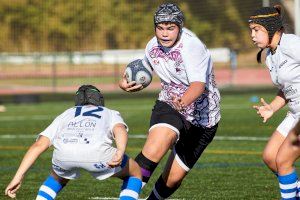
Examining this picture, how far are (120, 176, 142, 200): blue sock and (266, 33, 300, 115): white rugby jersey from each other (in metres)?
1.80

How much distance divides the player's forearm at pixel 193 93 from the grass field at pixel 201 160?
2.07 meters

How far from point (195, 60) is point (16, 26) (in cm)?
3076

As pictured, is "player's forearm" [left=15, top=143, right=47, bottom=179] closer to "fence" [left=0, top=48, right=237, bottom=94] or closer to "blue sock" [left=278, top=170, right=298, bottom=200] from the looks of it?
"blue sock" [left=278, top=170, right=298, bottom=200]

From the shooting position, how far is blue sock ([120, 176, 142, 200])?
797 cm

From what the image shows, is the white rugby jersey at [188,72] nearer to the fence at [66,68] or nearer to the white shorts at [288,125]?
the white shorts at [288,125]

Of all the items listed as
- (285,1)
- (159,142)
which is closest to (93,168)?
(159,142)

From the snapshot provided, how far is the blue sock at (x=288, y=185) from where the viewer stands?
8656 millimetres

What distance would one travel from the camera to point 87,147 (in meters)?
7.60

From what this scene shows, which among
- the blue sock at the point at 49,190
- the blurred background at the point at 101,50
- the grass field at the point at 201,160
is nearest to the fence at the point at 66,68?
the blurred background at the point at 101,50

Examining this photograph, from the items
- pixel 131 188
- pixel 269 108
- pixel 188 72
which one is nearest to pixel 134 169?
pixel 131 188

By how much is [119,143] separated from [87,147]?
27 cm

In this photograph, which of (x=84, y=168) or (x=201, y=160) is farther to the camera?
(x=201, y=160)

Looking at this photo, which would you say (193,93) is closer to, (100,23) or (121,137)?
(121,137)

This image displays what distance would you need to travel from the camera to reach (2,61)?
43344mm
